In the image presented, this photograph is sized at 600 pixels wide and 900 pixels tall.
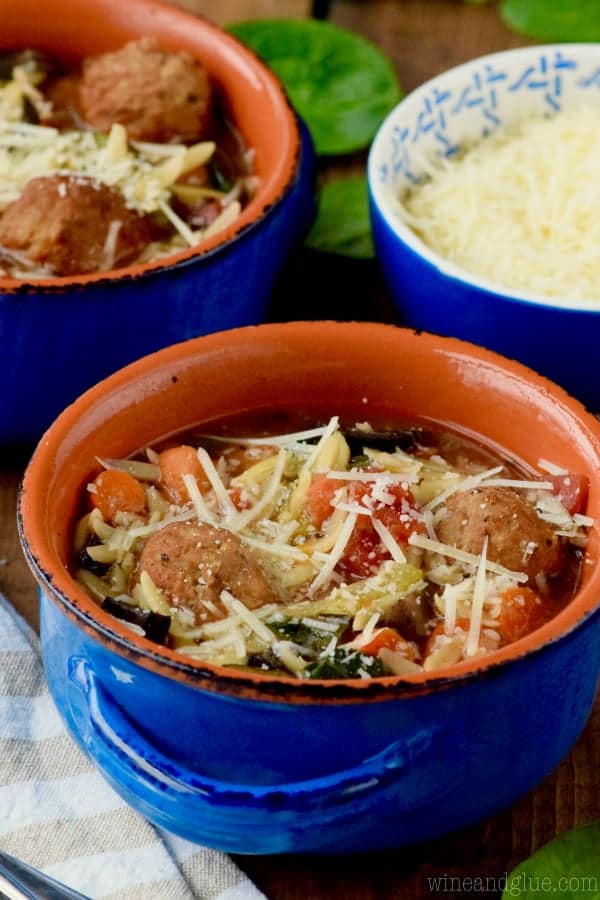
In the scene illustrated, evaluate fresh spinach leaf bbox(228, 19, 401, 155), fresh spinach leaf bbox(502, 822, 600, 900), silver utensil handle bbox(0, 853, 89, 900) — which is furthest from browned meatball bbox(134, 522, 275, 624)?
fresh spinach leaf bbox(228, 19, 401, 155)

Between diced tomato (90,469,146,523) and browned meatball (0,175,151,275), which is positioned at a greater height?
browned meatball (0,175,151,275)

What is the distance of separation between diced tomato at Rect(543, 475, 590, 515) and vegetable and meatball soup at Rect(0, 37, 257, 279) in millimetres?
832

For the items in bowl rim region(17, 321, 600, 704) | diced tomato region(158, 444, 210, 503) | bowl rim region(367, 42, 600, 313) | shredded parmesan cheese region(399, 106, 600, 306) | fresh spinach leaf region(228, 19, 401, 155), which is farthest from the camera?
fresh spinach leaf region(228, 19, 401, 155)

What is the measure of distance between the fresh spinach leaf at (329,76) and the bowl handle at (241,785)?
67.7 inches

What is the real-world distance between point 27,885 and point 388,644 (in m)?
0.49

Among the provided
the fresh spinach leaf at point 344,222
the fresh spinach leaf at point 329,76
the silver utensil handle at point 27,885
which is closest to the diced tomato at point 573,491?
the silver utensil handle at point 27,885

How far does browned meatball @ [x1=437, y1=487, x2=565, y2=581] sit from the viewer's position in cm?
166

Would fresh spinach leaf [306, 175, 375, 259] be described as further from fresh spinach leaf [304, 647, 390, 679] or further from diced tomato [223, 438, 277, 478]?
fresh spinach leaf [304, 647, 390, 679]

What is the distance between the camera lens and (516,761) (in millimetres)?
1529

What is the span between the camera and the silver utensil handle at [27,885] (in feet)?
4.84

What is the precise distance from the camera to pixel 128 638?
1.41 meters

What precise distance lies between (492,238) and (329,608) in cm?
97

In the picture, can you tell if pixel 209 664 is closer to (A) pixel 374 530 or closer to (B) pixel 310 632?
(B) pixel 310 632

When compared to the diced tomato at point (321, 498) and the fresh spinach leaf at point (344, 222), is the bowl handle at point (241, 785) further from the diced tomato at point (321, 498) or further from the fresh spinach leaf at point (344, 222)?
the fresh spinach leaf at point (344, 222)
